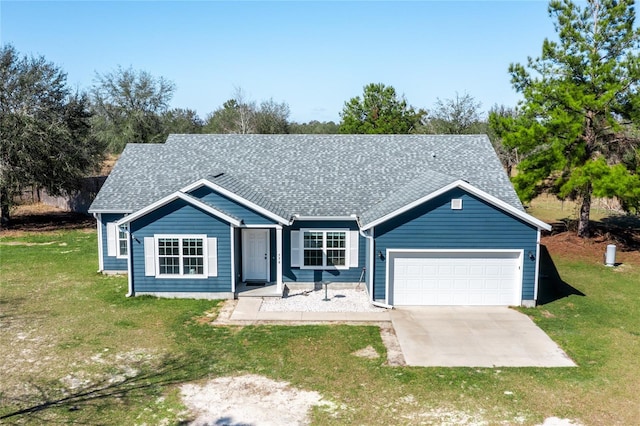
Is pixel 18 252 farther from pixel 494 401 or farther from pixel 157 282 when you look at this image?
pixel 494 401

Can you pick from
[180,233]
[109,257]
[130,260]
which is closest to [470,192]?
[180,233]

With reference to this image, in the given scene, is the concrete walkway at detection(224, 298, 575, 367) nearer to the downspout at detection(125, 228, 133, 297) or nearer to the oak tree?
the downspout at detection(125, 228, 133, 297)

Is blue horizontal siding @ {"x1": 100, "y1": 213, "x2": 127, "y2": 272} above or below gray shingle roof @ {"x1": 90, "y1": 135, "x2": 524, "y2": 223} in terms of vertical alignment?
below

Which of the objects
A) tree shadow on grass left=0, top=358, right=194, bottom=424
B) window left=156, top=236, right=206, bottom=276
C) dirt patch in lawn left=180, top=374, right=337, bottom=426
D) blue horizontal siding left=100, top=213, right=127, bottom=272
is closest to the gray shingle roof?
blue horizontal siding left=100, top=213, right=127, bottom=272

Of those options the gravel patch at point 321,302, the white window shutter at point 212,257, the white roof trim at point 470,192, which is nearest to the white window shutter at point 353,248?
the gravel patch at point 321,302

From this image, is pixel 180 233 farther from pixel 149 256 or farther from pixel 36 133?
pixel 36 133
